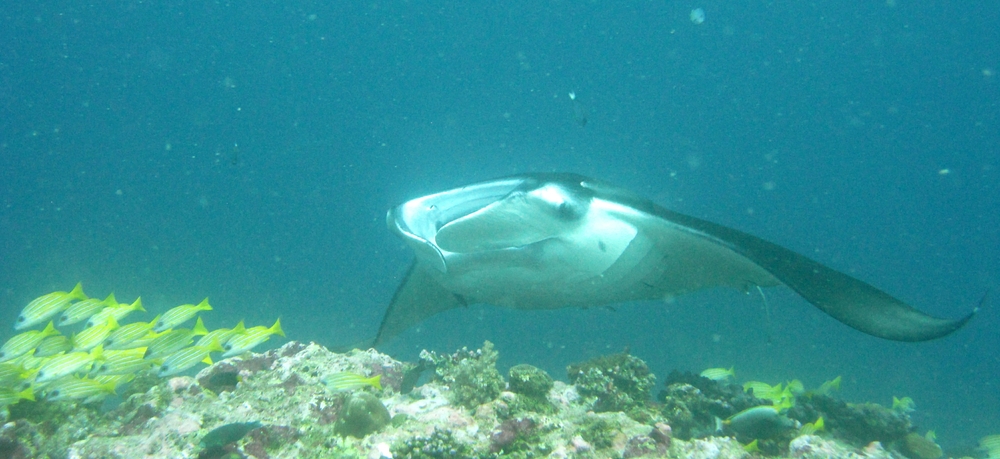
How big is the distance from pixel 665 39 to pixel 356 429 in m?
56.5

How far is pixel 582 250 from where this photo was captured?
389cm

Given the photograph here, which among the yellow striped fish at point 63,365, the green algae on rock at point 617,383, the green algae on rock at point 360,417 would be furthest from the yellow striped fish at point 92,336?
the green algae on rock at point 617,383

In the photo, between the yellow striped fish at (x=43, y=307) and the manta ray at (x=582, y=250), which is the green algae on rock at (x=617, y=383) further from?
the yellow striped fish at (x=43, y=307)

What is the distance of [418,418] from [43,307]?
515cm

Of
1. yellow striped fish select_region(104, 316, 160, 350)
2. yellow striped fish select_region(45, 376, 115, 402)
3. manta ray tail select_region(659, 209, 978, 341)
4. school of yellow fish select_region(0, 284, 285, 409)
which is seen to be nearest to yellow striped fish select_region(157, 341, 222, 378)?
school of yellow fish select_region(0, 284, 285, 409)

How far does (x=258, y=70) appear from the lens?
5184 centimetres

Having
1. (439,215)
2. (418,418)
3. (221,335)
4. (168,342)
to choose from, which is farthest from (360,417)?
(168,342)

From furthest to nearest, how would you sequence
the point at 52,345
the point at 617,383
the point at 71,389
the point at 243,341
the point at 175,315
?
the point at 175,315 < the point at 52,345 < the point at 243,341 < the point at 617,383 < the point at 71,389

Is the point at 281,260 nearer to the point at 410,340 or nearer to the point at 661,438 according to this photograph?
the point at 410,340

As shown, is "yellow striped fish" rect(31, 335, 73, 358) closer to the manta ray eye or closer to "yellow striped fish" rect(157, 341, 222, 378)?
"yellow striped fish" rect(157, 341, 222, 378)

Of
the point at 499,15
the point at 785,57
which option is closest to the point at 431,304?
the point at 499,15

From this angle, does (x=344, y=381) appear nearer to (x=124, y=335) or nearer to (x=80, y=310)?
(x=124, y=335)

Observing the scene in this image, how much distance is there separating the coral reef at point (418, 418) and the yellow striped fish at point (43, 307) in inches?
76.5

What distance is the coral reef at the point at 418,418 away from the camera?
3.13 metres
